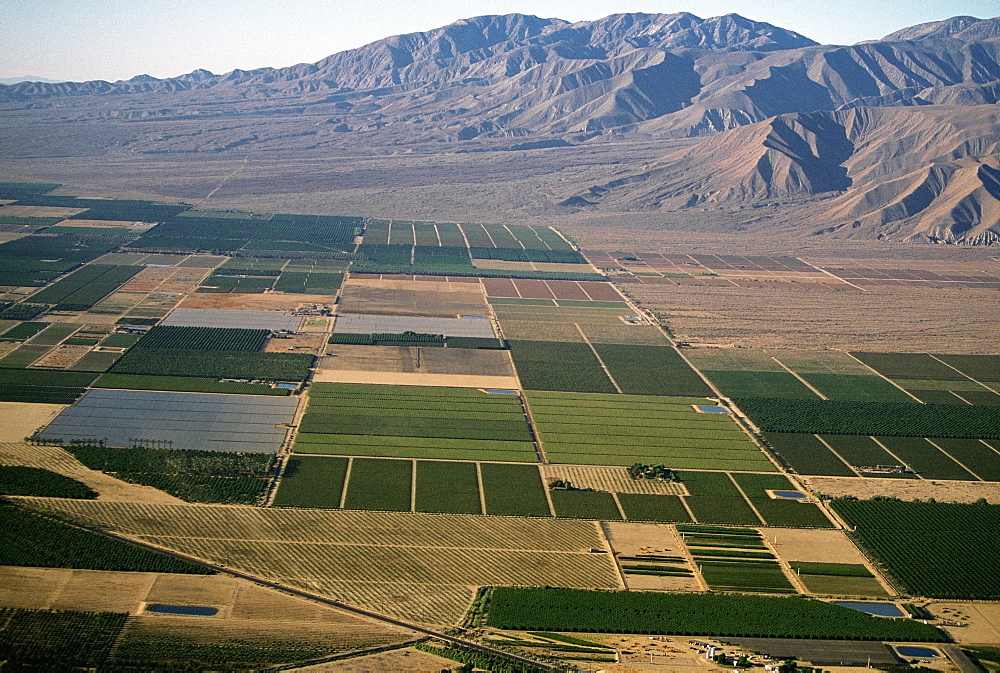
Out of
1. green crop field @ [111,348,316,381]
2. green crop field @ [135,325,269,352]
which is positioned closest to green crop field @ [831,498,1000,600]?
green crop field @ [111,348,316,381]

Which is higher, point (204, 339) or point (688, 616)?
point (204, 339)

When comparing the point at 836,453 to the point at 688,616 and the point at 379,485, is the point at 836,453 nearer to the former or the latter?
the point at 688,616

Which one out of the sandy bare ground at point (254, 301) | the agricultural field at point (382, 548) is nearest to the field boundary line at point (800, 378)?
the agricultural field at point (382, 548)

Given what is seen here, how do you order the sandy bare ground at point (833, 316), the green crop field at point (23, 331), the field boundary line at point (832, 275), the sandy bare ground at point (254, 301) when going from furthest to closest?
the field boundary line at point (832, 275) < the sandy bare ground at point (254, 301) < the sandy bare ground at point (833, 316) < the green crop field at point (23, 331)

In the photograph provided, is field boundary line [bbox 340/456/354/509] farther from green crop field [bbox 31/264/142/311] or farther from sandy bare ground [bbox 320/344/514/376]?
green crop field [bbox 31/264/142/311]

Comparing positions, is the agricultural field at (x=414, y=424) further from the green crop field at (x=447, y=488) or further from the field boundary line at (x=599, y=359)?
the field boundary line at (x=599, y=359)

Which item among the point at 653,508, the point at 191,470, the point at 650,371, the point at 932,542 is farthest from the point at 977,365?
the point at 191,470

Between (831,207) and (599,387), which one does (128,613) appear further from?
(831,207)
